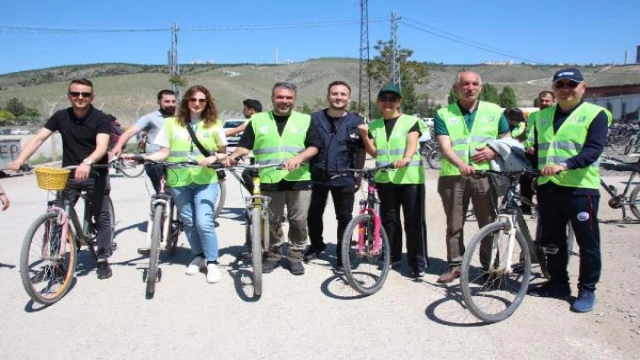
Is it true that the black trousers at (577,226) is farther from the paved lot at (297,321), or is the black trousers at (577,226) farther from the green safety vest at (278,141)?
the green safety vest at (278,141)

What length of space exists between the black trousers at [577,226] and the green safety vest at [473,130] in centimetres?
63

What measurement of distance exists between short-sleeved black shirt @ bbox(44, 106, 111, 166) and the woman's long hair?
0.73 meters

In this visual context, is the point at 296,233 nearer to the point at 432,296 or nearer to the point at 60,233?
the point at 432,296

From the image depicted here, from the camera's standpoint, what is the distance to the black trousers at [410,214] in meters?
5.00

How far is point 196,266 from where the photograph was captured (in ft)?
17.3

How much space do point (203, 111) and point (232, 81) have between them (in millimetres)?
111872

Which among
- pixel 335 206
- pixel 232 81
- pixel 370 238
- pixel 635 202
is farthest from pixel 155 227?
pixel 232 81

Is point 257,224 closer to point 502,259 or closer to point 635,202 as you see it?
point 502,259

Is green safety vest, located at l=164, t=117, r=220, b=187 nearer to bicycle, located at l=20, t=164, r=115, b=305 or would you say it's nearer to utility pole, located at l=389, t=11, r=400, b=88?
→ bicycle, located at l=20, t=164, r=115, b=305

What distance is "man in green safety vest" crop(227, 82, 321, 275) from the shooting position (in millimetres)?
4953

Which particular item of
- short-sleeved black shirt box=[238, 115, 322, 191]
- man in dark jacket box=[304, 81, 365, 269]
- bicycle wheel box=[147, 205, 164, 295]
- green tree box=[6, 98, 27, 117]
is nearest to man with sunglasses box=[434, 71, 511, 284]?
man in dark jacket box=[304, 81, 365, 269]

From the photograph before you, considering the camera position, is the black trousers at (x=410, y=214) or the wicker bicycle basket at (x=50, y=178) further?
the black trousers at (x=410, y=214)

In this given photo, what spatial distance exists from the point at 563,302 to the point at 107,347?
3.72m

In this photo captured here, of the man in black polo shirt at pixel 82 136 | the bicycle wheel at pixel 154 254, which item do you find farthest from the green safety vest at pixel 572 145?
the man in black polo shirt at pixel 82 136
